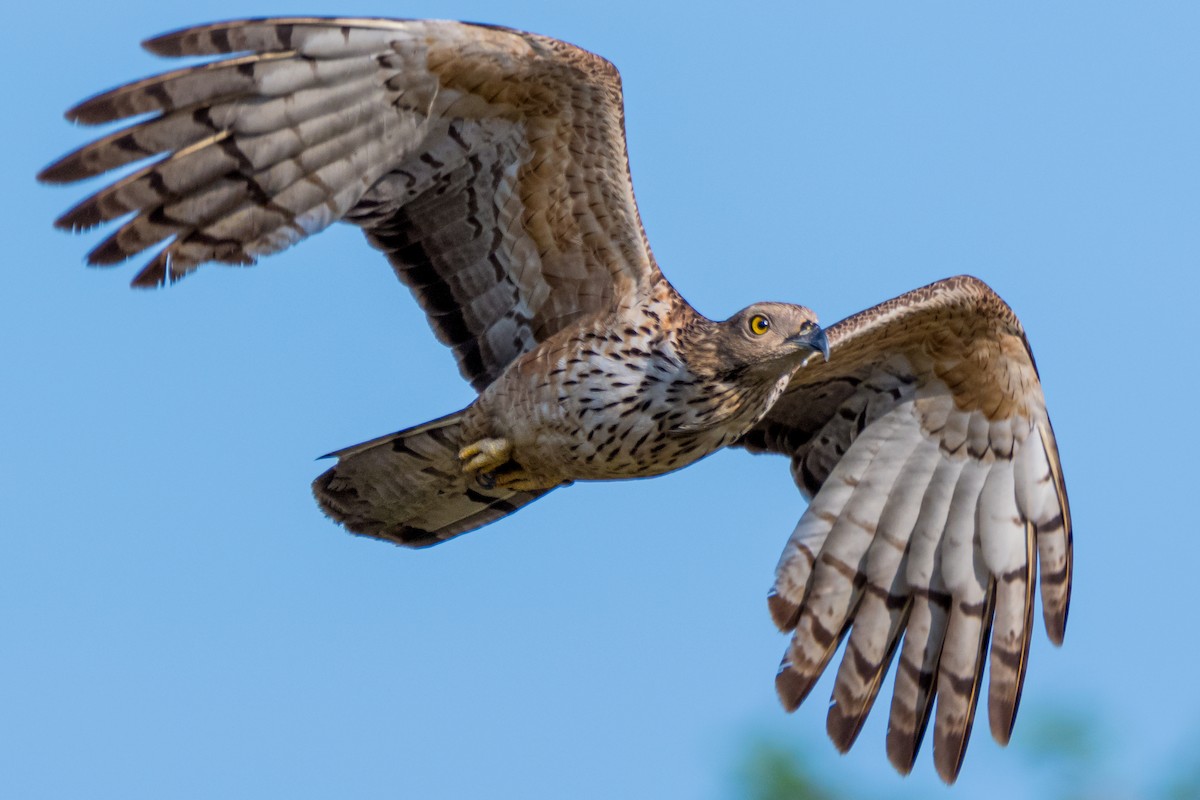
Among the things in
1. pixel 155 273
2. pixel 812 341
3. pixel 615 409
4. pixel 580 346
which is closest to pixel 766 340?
pixel 812 341

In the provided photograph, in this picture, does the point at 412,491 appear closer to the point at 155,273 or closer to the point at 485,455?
the point at 485,455

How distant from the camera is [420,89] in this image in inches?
286

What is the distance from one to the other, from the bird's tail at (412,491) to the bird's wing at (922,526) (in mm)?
1641

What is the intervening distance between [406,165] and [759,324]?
171 centimetres

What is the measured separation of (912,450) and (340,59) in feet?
12.9

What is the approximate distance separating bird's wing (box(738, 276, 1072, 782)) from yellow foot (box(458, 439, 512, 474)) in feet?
6.00

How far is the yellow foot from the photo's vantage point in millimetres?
8156

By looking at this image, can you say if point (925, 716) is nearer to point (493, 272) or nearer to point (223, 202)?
point (493, 272)

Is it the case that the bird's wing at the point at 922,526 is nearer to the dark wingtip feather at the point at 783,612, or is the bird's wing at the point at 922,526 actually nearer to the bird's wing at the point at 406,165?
the dark wingtip feather at the point at 783,612

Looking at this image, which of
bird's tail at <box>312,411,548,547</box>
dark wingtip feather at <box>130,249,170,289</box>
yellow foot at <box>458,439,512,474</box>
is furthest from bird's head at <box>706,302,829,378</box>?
dark wingtip feather at <box>130,249,170,289</box>

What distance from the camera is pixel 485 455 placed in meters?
8.17

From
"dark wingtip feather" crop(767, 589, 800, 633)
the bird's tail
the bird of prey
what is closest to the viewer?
the bird of prey

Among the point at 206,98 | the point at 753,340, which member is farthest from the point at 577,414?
the point at 206,98

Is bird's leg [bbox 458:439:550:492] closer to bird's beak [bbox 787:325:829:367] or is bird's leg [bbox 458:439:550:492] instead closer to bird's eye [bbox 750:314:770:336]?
bird's eye [bbox 750:314:770:336]
